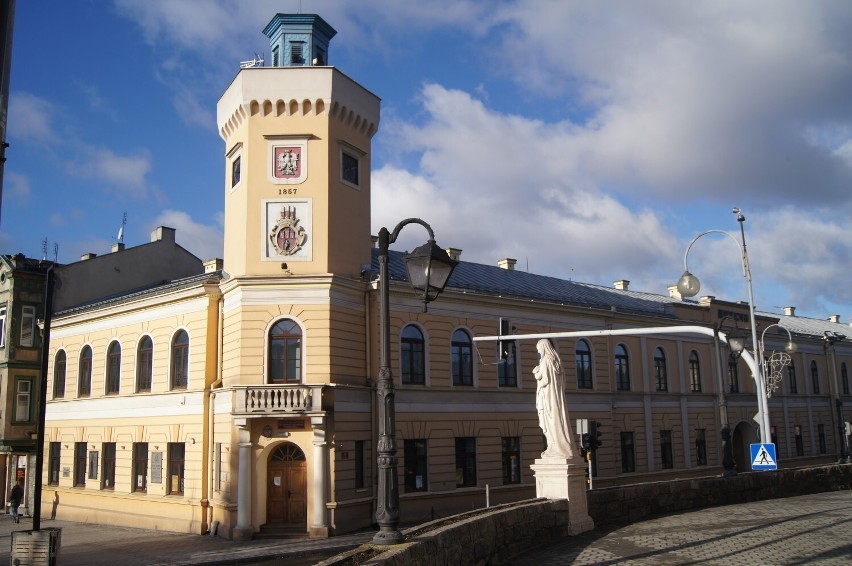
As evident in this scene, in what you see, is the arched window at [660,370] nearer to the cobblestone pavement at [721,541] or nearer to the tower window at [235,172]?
the cobblestone pavement at [721,541]

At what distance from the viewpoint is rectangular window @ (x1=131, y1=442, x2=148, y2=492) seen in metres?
28.1

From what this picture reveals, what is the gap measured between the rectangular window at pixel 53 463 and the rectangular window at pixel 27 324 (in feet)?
17.6

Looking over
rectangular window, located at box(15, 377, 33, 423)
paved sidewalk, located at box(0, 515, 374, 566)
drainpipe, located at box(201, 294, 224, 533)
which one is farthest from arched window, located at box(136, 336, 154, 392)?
rectangular window, located at box(15, 377, 33, 423)

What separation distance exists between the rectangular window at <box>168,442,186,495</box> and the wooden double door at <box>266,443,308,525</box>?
14.6 ft

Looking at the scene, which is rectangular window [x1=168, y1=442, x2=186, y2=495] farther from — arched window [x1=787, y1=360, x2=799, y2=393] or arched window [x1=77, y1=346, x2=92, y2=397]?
arched window [x1=787, y1=360, x2=799, y2=393]

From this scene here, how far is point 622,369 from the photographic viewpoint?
35.1m

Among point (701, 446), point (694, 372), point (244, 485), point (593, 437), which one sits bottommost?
point (244, 485)

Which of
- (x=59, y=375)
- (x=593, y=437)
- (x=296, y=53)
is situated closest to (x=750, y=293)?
(x=593, y=437)

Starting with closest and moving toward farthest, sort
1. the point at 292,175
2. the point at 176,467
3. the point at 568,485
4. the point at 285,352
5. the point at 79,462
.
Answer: the point at 568,485, the point at 285,352, the point at 292,175, the point at 176,467, the point at 79,462

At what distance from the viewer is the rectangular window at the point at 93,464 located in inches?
1199

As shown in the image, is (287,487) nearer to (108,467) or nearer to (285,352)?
(285,352)

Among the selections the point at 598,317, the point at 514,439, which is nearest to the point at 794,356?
the point at 598,317

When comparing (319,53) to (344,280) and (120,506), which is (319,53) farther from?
(120,506)

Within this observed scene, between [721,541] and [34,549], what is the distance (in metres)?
13.3
